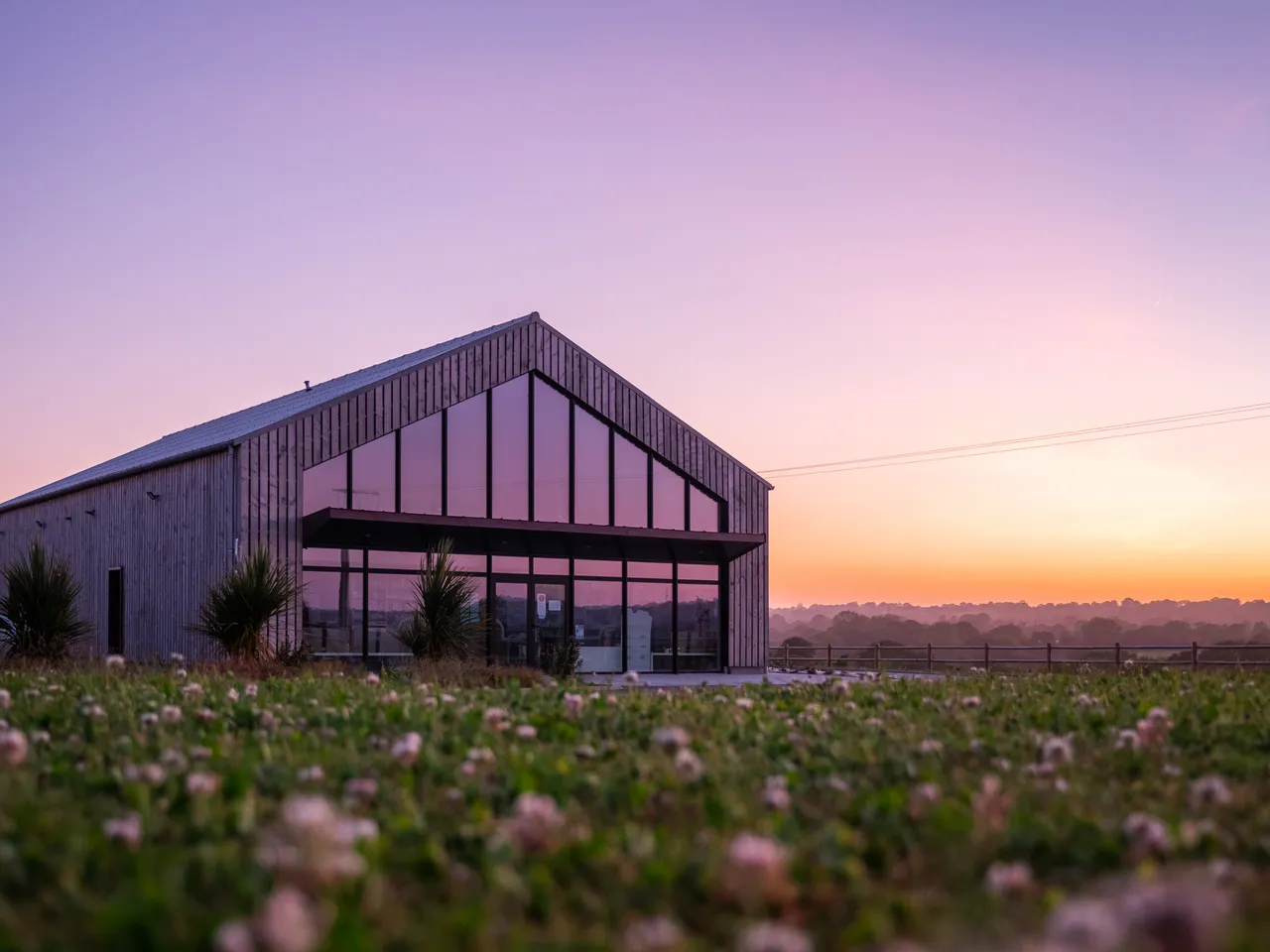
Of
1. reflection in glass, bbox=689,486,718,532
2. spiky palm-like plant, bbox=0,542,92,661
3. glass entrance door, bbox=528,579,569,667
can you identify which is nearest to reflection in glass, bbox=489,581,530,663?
glass entrance door, bbox=528,579,569,667

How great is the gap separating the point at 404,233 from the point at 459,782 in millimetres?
12892

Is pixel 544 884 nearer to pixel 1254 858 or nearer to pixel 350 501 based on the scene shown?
pixel 1254 858

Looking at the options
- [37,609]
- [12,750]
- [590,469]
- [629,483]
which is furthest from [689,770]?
[629,483]

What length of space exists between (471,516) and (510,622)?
2098mm

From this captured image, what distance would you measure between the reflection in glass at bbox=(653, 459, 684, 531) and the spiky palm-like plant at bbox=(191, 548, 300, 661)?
783 cm

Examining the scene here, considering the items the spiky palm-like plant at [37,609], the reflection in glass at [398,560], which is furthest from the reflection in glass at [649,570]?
the spiky palm-like plant at [37,609]

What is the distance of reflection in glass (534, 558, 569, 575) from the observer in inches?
798

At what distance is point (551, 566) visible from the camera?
805 inches

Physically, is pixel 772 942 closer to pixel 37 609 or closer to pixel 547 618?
pixel 37 609

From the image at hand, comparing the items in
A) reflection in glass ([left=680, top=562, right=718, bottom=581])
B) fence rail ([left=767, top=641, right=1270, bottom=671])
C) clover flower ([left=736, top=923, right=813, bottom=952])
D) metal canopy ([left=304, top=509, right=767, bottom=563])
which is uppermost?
metal canopy ([left=304, top=509, right=767, bottom=563])

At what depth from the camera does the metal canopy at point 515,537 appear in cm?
1777

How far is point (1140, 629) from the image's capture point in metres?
54.9

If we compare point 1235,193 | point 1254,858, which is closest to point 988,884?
point 1254,858

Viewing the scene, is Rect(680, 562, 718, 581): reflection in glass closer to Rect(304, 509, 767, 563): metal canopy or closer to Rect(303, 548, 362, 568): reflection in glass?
Rect(304, 509, 767, 563): metal canopy
